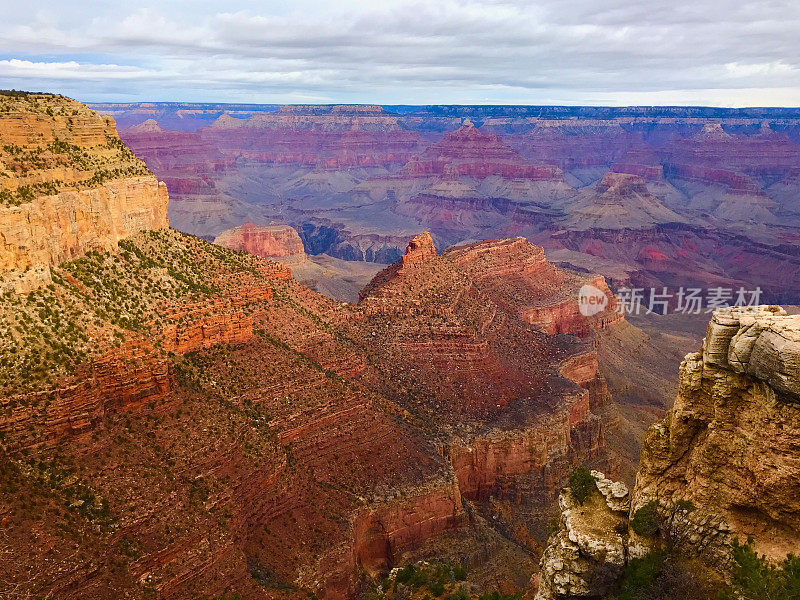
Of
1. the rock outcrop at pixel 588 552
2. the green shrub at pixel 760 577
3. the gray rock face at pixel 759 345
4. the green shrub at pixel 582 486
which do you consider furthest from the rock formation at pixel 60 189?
the green shrub at pixel 760 577

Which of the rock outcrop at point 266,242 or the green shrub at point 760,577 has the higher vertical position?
the green shrub at point 760,577

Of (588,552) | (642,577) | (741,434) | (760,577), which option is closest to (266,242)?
(588,552)

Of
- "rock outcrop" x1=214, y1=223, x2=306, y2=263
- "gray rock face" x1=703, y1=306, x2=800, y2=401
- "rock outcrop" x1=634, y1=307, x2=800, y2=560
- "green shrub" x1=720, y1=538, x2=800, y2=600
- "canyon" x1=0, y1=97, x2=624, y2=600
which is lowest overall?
"rock outcrop" x1=214, y1=223, x2=306, y2=263

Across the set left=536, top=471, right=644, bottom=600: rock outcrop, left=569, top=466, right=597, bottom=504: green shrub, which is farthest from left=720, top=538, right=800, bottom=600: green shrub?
left=569, top=466, right=597, bottom=504: green shrub

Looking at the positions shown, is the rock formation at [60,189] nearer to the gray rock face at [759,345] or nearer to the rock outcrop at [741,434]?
the rock outcrop at [741,434]

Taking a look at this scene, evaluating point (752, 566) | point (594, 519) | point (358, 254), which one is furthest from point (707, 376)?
point (358, 254)

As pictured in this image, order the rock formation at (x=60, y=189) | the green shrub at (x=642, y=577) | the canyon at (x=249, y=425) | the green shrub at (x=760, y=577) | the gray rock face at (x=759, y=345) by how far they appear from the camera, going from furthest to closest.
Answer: the rock formation at (x=60, y=189), the canyon at (x=249, y=425), the green shrub at (x=642, y=577), the gray rock face at (x=759, y=345), the green shrub at (x=760, y=577)

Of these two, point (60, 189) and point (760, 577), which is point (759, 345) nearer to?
point (760, 577)

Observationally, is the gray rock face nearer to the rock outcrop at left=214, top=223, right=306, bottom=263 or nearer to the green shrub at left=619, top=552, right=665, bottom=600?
the green shrub at left=619, top=552, right=665, bottom=600
